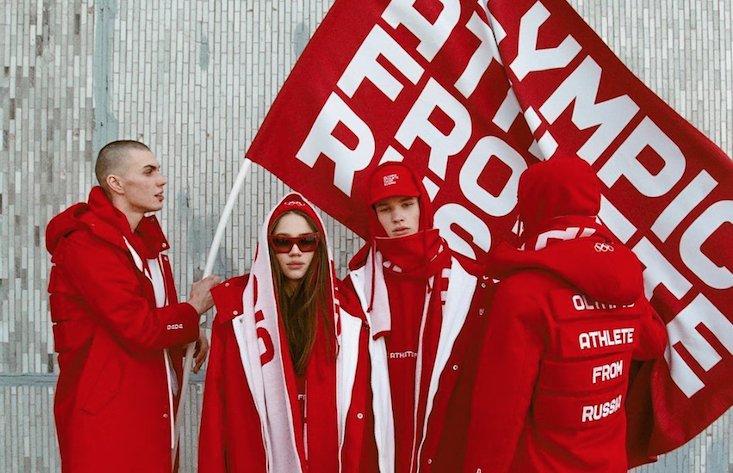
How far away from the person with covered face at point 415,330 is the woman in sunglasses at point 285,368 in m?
0.14

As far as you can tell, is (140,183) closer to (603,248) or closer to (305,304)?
(305,304)

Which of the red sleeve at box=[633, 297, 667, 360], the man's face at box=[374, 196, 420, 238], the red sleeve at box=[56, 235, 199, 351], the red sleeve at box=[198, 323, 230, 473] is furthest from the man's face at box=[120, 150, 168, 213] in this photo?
the red sleeve at box=[633, 297, 667, 360]

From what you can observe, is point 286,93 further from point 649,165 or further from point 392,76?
point 649,165

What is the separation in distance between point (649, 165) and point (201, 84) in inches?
97.5

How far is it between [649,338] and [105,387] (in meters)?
2.22

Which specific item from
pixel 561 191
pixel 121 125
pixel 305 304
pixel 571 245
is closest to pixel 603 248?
pixel 571 245

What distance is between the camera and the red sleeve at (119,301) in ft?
8.61

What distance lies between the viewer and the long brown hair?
266 centimetres

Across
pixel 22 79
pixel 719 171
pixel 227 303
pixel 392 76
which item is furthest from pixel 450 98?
pixel 22 79

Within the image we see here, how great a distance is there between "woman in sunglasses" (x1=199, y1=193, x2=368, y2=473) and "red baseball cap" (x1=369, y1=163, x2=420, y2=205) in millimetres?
323

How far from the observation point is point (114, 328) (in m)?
2.63

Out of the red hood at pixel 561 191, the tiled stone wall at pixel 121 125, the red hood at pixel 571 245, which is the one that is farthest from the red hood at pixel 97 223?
the red hood at pixel 561 191

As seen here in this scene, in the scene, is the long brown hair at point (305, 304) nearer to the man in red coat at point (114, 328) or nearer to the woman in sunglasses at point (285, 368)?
the woman in sunglasses at point (285, 368)

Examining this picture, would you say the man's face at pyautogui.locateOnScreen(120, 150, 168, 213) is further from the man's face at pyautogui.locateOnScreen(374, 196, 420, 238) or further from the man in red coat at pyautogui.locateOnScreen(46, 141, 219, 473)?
the man's face at pyautogui.locateOnScreen(374, 196, 420, 238)
